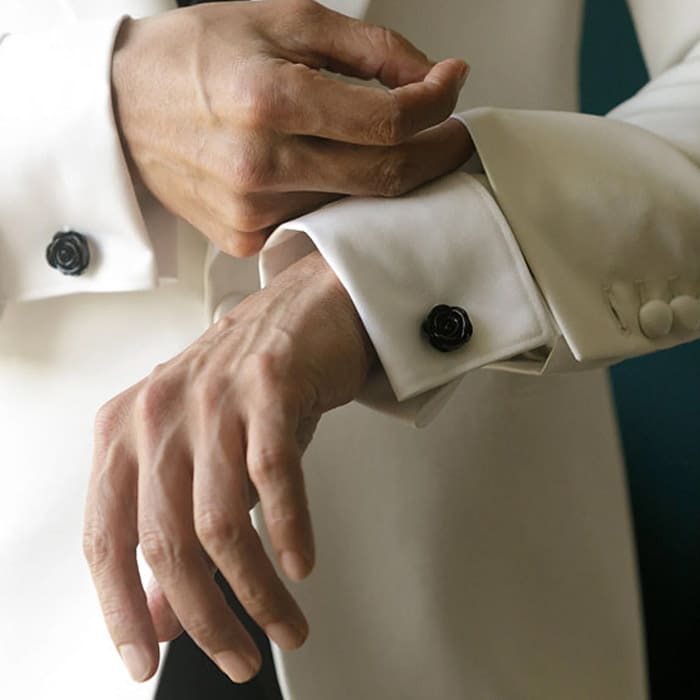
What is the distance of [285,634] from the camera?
17.7 inches

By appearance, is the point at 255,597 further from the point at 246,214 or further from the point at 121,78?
the point at 121,78

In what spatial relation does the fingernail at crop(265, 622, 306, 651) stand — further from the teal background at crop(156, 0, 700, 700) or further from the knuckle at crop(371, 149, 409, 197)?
the teal background at crop(156, 0, 700, 700)

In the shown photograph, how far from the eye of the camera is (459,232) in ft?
1.72

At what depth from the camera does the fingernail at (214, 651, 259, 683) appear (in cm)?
46

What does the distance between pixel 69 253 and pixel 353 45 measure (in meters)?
0.22

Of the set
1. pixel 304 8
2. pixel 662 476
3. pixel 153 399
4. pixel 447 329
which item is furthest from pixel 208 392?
pixel 662 476

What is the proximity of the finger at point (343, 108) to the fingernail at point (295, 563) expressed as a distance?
0.70 feet

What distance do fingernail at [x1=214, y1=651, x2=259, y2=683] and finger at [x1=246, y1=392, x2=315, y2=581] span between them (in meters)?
0.06

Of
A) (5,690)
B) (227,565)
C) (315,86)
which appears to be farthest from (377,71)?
(5,690)

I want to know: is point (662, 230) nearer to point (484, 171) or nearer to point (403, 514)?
point (484, 171)

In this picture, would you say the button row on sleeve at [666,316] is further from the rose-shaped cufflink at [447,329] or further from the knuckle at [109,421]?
the knuckle at [109,421]

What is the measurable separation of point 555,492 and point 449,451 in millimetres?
104

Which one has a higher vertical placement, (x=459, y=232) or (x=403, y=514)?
(x=459, y=232)

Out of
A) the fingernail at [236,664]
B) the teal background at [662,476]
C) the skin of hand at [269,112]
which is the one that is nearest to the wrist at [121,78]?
the skin of hand at [269,112]
